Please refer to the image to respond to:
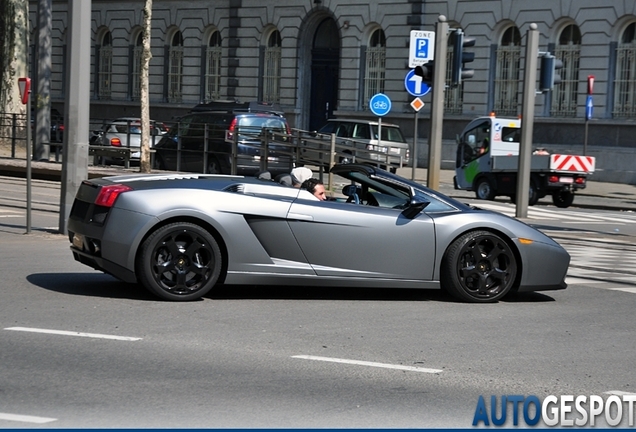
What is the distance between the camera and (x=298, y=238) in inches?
387

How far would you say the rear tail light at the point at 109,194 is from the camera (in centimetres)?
966

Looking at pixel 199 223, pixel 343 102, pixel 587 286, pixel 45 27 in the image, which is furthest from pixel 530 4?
pixel 199 223

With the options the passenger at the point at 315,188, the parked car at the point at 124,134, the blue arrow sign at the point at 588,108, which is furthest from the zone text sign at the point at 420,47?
the blue arrow sign at the point at 588,108

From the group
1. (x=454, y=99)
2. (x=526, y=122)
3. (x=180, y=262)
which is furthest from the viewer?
(x=454, y=99)

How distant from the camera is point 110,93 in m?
53.7

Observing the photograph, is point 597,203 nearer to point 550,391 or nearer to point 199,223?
point 199,223

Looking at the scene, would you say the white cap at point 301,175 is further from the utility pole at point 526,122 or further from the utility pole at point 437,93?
the utility pole at point 526,122

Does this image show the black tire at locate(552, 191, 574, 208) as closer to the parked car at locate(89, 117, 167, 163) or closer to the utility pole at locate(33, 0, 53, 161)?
the parked car at locate(89, 117, 167, 163)

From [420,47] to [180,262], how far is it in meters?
12.7

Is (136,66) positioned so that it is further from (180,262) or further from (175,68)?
(180,262)

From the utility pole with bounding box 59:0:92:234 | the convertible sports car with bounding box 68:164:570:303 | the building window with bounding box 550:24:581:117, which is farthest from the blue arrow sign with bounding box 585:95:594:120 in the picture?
the convertible sports car with bounding box 68:164:570:303

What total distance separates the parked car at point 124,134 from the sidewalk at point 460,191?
1.45 meters

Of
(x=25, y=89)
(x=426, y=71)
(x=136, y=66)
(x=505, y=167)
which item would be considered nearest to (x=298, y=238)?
(x=25, y=89)

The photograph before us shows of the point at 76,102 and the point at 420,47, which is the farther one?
the point at 420,47
